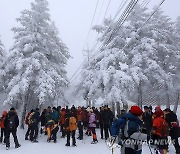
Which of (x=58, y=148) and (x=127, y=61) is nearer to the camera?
(x=58, y=148)

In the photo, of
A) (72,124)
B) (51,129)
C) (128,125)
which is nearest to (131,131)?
(128,125)

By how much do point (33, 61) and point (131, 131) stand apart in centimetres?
1479

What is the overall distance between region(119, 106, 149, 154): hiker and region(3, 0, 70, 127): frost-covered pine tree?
13261 millimetres

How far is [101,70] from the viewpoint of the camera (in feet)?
70.6

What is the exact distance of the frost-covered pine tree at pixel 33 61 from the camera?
20328mm

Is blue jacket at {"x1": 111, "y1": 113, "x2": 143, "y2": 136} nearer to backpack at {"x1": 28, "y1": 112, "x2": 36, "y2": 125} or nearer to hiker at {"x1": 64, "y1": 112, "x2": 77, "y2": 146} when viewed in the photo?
hiker at {"x1": 64, "y1": 112, "x2": 77, "y2": 146}

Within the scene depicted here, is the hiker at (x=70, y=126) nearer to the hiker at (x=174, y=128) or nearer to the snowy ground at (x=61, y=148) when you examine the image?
the snowy ground at (x=61, y=148)

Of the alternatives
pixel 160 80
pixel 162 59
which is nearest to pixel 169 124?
pixel 160 80

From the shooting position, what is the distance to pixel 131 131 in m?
7.04

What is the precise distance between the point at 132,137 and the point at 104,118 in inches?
383

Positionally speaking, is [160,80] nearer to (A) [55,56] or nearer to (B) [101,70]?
(B) [101,70]

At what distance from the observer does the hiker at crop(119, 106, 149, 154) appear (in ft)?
23.1

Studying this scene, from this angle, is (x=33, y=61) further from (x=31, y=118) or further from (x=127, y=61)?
(x=127, y=61)

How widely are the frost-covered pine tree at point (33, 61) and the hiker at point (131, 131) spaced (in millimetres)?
13261
